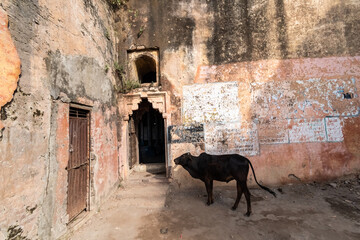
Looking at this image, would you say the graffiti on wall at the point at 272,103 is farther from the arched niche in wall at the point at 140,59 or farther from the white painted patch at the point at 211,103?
the arched niche in wall at the point at 140,59

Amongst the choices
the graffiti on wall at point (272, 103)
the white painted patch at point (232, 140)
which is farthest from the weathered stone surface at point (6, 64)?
the white painted patch at point (232, 140)

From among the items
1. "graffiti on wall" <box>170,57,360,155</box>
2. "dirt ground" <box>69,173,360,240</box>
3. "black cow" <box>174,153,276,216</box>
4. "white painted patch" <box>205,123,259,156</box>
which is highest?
"graffiti on wall" <box>170,57,360,155</box>

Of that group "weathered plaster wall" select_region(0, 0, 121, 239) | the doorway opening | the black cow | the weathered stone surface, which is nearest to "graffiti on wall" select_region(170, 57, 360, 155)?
the black cow

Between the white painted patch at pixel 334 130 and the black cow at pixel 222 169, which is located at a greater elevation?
the white painted patch at pixel 334 130

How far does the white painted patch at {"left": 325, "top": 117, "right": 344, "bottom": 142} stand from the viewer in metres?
5.52

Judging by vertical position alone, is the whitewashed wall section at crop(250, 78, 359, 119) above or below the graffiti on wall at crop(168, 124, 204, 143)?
above

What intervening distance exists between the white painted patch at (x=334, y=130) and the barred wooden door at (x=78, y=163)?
7178mm

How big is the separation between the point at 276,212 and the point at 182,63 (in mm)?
5103

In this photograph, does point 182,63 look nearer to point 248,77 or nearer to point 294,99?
point 248,77

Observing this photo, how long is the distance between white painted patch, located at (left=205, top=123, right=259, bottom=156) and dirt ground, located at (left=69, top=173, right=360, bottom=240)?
117 cm

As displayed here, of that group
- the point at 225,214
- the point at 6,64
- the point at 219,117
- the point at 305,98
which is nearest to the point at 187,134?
the point at 219,117

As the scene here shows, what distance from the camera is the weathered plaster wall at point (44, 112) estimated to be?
233cm

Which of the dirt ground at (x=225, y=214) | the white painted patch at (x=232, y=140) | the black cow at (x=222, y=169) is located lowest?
the dirt ground at (x=225, y=214)

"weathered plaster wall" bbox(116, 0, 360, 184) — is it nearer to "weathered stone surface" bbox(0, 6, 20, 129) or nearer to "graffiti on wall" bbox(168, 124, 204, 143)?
"graffiti on wall" bbox(168, 124, 204, 143)
